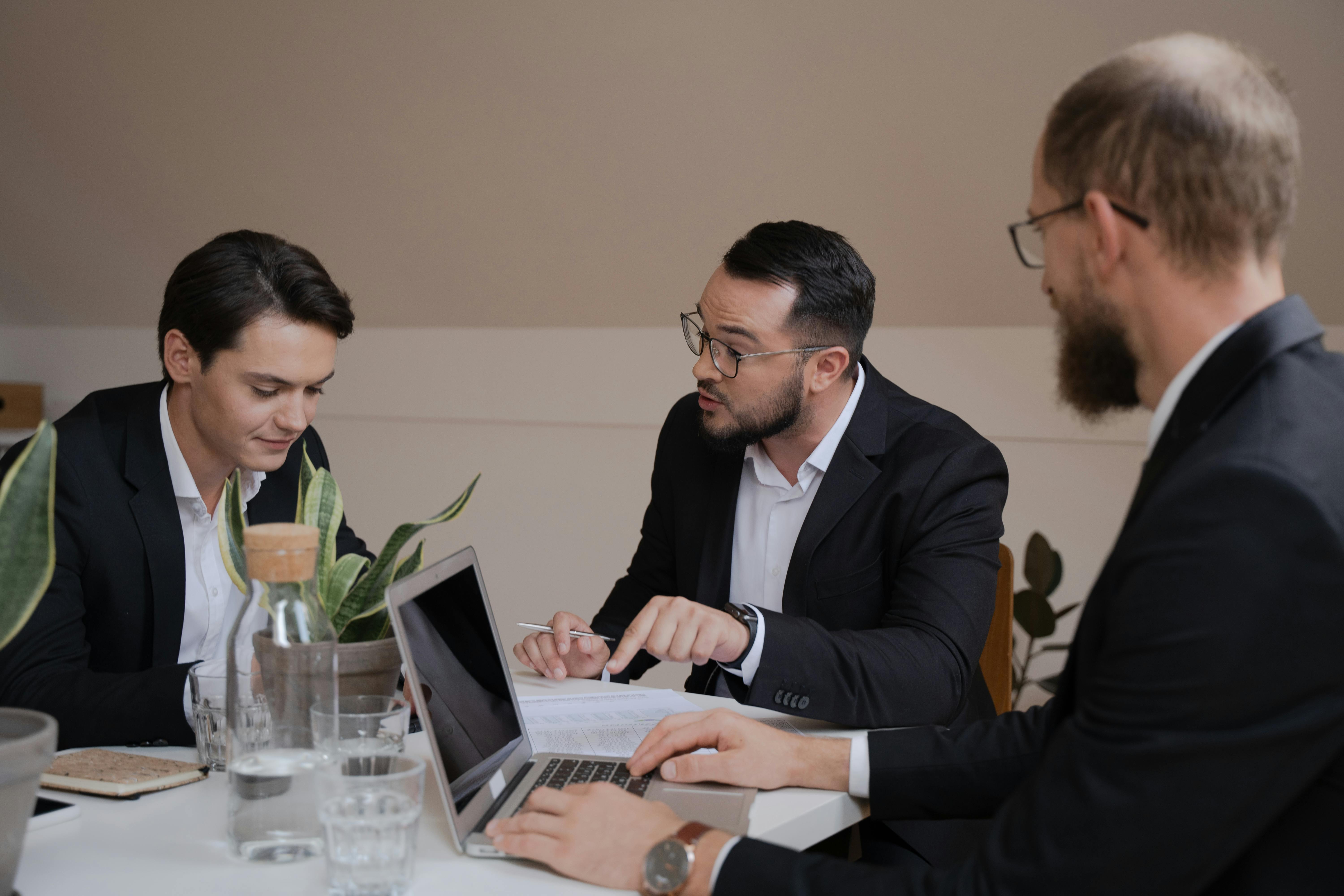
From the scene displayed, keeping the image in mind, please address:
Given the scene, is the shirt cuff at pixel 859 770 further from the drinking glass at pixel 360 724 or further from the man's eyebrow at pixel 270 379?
the man's eyebrow at pixel 270 379

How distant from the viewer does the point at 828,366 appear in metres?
2.13

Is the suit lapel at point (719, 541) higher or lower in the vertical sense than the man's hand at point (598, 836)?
higher

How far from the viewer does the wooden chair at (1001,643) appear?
2.04 metres

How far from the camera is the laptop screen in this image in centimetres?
107

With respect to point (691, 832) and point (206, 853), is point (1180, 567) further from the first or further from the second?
point (206, 853)

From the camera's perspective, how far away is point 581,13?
3.18m

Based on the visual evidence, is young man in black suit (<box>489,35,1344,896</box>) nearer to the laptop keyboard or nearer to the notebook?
the laptop keyboard

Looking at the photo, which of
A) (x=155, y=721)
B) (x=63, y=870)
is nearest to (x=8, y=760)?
(x=63, y=870)

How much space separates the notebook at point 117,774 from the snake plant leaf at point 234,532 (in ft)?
0.71

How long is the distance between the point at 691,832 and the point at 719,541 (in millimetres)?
1060

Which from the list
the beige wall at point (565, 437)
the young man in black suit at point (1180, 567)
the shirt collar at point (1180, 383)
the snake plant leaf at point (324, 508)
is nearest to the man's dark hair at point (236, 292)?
the snake plant leaf at point (324, 508)

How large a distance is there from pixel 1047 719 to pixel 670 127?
247cm

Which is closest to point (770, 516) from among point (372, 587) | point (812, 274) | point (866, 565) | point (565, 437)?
point (866, 565)

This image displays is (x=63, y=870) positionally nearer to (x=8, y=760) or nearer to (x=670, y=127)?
(x=8, y=760)
